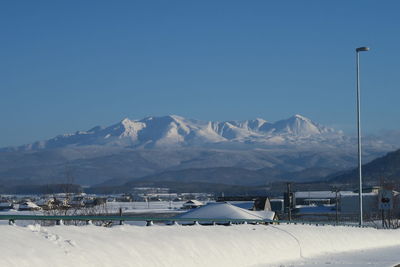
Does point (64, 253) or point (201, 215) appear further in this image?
point (201, 215)

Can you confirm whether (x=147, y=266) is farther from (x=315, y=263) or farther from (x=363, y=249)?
(x=363, y=249)

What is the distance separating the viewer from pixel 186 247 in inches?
894

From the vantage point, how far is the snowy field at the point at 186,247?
17.6 m

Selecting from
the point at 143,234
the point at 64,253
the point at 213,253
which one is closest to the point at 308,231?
the point at 213,253

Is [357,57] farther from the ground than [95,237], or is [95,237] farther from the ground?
[357,57]

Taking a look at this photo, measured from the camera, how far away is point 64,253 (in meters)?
17.8

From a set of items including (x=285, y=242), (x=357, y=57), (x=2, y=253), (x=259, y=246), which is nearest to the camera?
(x=2, y=253)

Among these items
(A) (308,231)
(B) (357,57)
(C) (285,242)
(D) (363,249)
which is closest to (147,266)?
(C) (285,242)

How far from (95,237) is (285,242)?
1105 cm

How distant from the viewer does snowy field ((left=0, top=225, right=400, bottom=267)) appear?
17578mm

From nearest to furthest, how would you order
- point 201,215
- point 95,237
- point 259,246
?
point 95,237, point 259,246, point 201,215

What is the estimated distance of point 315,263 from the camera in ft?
90.5

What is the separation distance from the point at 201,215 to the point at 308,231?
2843 centimetres

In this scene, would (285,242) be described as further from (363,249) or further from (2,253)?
(2,253)
